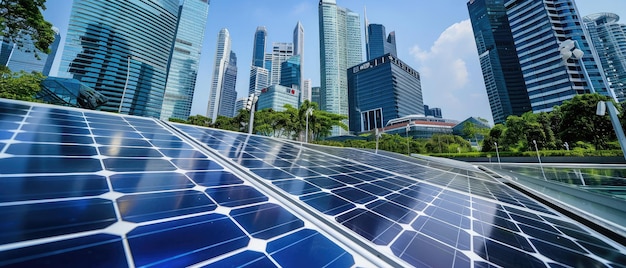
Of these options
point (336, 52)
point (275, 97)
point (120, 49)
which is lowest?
point (275, 97)

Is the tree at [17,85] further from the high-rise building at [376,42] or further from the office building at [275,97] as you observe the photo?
the high-rise building at [376,42]

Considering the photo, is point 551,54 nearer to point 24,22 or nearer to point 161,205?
point 161,205

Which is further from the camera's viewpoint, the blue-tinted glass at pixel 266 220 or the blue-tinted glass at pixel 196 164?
the blue-tinted glass at pixel 196 164

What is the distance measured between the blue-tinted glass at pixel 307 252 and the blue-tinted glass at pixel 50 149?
159 inches

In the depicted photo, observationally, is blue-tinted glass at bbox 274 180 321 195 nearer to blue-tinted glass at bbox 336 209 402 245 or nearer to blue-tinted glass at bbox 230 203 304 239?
blue-tinted glass at bbox 230 203 304 239

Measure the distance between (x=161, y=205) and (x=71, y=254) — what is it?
3.17 feet

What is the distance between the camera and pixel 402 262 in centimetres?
193

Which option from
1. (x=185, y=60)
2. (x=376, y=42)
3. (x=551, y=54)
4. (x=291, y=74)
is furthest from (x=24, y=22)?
(x=376, y=42)

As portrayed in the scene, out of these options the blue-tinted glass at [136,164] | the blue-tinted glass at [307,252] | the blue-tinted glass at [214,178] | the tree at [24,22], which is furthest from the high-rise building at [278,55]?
the blue-tinted glass at [307,252]

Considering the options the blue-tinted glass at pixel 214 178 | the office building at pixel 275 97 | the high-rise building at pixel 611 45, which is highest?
the high-rise building at pixel 611 45

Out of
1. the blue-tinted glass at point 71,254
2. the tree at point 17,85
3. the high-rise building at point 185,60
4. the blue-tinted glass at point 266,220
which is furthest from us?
the high-rise building at point 185,60

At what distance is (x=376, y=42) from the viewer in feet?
582

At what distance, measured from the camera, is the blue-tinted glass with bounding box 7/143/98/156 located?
10.1 feet

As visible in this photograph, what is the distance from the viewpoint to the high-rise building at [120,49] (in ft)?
262
